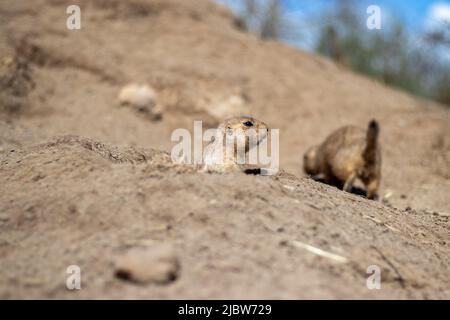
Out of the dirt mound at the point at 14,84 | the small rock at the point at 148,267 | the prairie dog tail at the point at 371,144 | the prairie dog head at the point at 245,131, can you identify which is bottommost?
the small rock at the point at 148,267

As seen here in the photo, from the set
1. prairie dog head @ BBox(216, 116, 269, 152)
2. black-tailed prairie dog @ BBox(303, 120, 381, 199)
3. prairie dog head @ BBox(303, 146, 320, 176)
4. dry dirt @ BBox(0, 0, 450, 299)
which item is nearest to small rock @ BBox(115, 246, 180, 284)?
dry dirt @ BBox(0, 0, 450, 299)

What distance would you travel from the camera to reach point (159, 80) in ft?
28.7

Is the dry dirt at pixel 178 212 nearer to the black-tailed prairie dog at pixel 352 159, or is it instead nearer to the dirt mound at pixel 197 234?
the dirt mound at pixel 197 234

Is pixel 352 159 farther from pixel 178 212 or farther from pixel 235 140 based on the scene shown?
pixel 178 212

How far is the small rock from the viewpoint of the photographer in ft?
7.57

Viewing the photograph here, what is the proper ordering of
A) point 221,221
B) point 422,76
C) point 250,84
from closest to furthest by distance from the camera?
point 221,221 < point 250,84 < point 422,76

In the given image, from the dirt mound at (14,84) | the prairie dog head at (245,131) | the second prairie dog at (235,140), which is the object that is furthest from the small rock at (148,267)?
the dirt mound at (14,84)

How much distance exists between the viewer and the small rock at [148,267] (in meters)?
2.31

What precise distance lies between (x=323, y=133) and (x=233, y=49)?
9.40 ft

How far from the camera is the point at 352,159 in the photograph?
576 centimetres

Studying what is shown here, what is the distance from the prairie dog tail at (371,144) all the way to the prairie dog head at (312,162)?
1064 mm

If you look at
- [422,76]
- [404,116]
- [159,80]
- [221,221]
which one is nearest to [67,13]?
[159,80]

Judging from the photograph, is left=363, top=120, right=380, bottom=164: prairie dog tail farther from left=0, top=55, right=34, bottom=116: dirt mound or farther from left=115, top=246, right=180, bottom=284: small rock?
left=0, top=55, right=34, bottom=116: dirt mound

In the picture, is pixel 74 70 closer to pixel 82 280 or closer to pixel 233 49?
pixel 233 49
